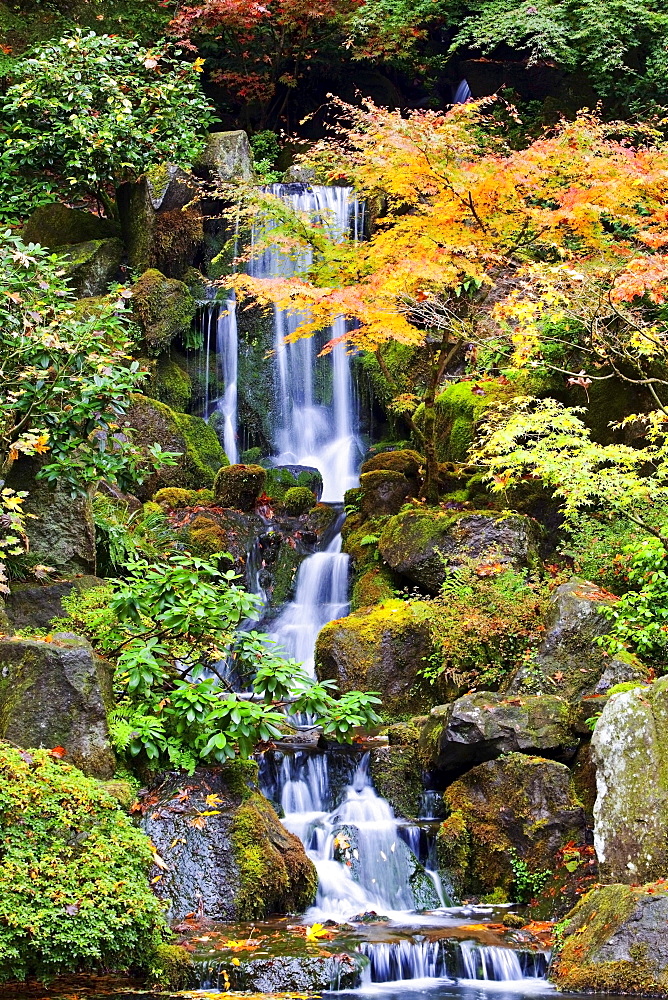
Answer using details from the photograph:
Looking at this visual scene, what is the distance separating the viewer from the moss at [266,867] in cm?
716

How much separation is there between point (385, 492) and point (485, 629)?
4.11 metres

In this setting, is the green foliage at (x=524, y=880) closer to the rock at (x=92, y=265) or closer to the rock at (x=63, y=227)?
the rock at (x=92, y=265)

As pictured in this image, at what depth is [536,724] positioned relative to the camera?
838 cm

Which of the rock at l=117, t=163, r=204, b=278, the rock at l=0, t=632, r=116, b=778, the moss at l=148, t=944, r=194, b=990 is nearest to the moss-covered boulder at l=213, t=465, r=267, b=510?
the rock at l=117, t=163, r=204, b=278

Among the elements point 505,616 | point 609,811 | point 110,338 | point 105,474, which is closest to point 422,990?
point 609,811

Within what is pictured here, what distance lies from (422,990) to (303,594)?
7.40 metres

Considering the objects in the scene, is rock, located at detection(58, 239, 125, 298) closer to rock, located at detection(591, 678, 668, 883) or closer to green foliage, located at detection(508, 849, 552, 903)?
green foliage, located at detection(508, 849, 552, 903)

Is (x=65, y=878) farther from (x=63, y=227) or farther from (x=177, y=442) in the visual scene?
(x=63, y=227)

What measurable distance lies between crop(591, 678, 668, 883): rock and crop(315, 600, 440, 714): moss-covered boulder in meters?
3.79

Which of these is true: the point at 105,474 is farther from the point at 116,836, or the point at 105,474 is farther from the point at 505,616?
the point at 505,616

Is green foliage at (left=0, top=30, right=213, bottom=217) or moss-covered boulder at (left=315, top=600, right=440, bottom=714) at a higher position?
green foliage at (left=0, top=30, right=213, bottom=217)

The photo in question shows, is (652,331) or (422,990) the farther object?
(652,331)

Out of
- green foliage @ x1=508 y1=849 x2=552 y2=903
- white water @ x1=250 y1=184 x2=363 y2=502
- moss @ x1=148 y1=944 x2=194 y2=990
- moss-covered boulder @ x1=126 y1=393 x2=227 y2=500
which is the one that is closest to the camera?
moss @ x1=148 y1=944 x2=194 y2=990

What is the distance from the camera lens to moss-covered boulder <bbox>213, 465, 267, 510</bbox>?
14.6 m
